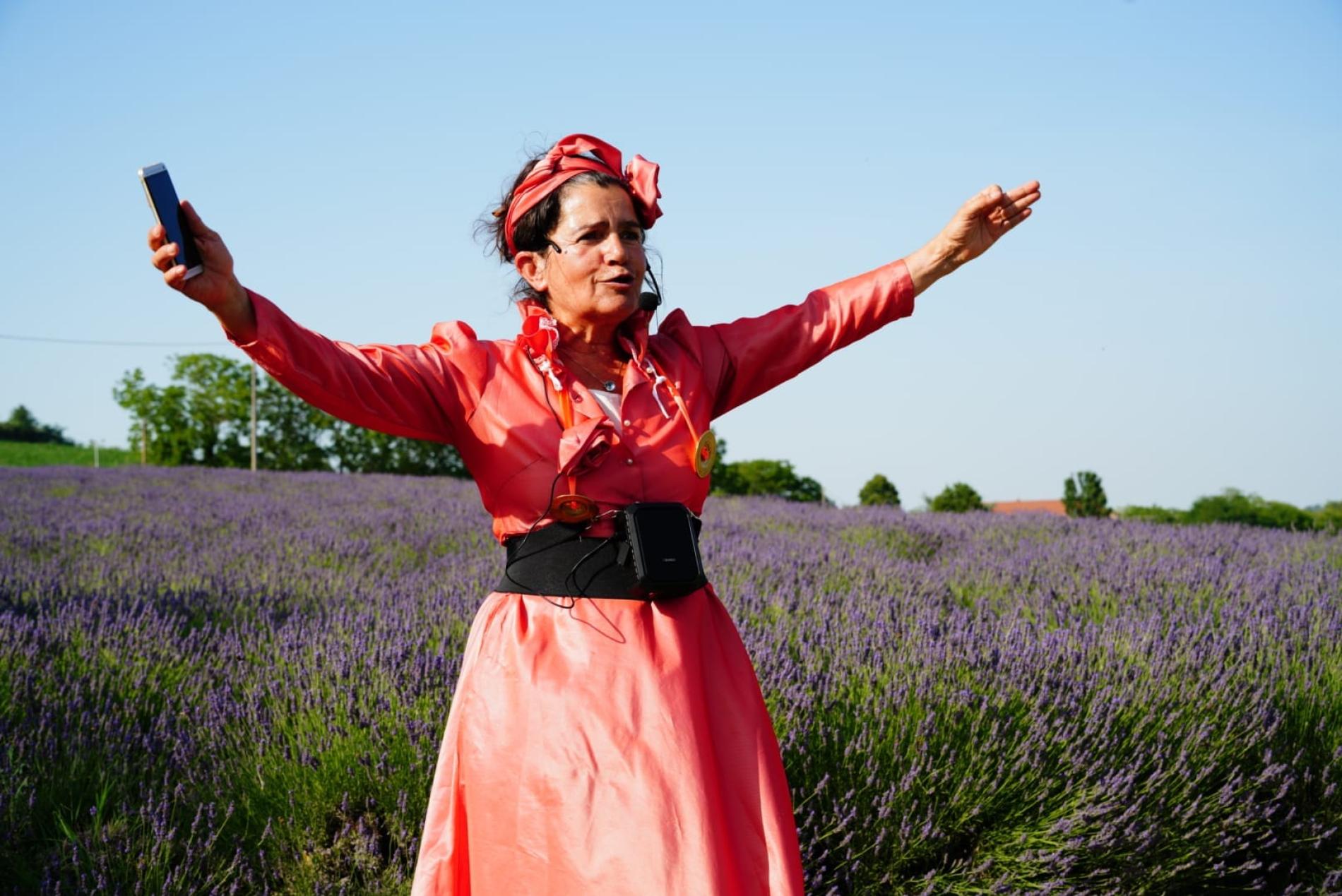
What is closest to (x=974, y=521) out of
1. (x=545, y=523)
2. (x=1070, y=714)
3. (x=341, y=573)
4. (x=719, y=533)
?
(x=719, y=533)

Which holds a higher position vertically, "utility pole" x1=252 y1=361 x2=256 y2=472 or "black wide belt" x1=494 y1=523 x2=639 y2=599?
"utility pole" x1=252 y1=361 x2=256 y2=472

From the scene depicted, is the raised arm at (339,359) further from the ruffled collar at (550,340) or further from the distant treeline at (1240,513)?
the distant treeline at (1240,513)

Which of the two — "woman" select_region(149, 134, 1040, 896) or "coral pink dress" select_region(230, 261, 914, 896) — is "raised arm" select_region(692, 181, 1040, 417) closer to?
"woman" select_region(149, 134, 1040, 896)

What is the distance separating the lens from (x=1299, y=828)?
3113 millimetres

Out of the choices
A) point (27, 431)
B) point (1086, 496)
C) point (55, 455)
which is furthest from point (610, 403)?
point (27, 431)

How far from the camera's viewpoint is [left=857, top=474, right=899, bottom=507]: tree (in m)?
11.9

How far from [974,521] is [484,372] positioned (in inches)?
251

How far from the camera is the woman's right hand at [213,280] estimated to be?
154 cm

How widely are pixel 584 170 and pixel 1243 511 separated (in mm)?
10077

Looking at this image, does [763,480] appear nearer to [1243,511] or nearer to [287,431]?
[1243,511]

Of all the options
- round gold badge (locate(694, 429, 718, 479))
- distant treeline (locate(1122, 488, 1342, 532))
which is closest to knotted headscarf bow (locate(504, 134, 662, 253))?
round gold badge (locate(694, 429, 718, 479))

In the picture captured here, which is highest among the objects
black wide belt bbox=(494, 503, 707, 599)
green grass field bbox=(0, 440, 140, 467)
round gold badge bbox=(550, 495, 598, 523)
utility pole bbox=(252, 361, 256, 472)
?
green grass field bbox=(0, 440, 140, 467)

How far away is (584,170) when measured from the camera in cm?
198

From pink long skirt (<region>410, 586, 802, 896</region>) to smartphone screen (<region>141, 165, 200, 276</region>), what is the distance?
706 mm
